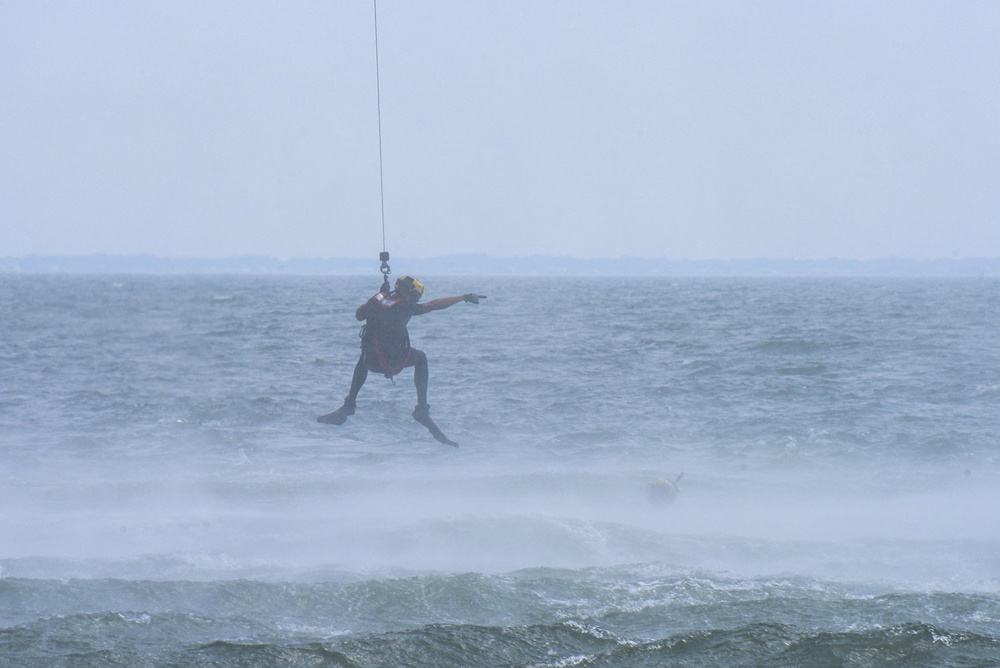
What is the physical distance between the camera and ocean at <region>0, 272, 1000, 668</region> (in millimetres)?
8883

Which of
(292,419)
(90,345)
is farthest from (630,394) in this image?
(90,345)

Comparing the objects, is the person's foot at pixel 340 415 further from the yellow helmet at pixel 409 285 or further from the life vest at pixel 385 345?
the yellow helmet at pixel 409 285

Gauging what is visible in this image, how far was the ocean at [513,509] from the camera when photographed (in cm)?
888

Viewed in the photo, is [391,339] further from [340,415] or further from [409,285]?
[340,415]

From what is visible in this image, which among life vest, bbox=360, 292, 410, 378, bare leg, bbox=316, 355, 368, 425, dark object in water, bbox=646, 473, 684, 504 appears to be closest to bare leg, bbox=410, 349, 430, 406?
life vest, bbox=360, 292, 410, 378

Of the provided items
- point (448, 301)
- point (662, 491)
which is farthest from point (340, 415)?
point (662, 491)

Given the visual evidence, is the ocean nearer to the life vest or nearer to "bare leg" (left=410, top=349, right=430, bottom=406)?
"bare leg" (left=410, top=349, right=430, bottom=406)

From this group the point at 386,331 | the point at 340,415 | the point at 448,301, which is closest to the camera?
the point at 448,301

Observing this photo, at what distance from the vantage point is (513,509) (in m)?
16.2

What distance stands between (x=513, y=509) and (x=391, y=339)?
5.07 meters

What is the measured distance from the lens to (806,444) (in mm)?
21062

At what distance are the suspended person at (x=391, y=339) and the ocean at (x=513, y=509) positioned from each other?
6.72ft

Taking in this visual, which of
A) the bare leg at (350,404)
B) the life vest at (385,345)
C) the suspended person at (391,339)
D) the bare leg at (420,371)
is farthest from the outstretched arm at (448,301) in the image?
the bare leg at (350,404)

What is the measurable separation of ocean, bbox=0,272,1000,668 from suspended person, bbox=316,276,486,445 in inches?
80.7
